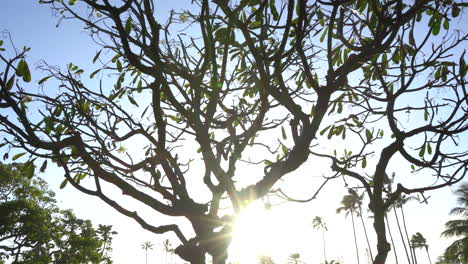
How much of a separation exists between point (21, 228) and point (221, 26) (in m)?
21.1

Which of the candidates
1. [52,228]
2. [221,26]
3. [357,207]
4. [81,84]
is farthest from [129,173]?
[357,207]

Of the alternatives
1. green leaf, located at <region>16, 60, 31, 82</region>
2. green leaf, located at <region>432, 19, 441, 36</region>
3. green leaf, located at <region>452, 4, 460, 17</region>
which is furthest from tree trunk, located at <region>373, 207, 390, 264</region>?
green leaf, located at <region>16, 60, 31, 82</region>

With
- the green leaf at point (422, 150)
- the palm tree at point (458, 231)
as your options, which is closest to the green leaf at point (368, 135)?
the green leaf at point (422, 150)

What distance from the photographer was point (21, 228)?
63.6ft

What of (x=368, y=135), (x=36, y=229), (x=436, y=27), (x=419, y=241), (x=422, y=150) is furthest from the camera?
(x=419, y=241)

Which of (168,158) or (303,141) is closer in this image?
(303,141)

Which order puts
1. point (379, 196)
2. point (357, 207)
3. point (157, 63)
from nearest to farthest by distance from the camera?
point (379, 196), point (157, 63), point (357, 207)

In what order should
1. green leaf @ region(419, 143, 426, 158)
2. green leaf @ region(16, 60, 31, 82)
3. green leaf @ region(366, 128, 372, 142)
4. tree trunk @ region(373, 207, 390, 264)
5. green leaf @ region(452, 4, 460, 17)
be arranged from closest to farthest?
tree trunk @ region(373, 207, 390, 264)
green leaf @ region(16, 60, 31, 82)
green leaf @ region(452, 4, 460, 17)
green leaf @ region(419, 143, 426, 158)
green leaf @ region(366, 128, 372, 142)

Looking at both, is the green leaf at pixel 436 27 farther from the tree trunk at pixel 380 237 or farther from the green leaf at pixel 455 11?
the tree trunk at pixel 380 237

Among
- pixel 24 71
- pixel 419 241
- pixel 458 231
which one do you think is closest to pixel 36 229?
pixel 24 71

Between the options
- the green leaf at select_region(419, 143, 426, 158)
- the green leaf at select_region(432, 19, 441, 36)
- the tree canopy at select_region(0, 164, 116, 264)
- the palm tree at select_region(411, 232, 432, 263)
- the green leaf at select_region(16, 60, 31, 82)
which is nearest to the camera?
the green leaf at select_region(16, 60, 31, 82)

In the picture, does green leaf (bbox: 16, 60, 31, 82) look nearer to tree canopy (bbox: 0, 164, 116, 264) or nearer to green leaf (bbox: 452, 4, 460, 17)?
green leaf (bbox: 452, 4, 460, 17)

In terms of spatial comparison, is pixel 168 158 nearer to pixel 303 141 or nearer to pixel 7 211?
pixel 303 141

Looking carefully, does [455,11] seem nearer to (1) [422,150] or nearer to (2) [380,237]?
(1) [422,150]
